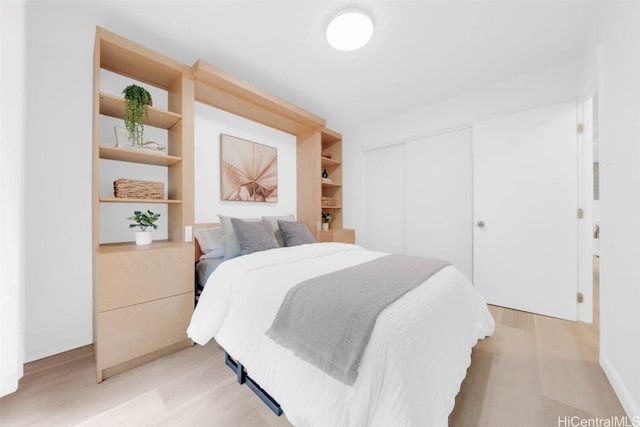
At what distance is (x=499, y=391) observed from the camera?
1.36m

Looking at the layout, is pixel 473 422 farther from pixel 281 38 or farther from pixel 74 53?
pixel 74 53

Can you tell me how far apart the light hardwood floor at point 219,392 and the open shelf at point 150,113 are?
183 cm

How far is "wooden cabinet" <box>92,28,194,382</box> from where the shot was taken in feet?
5.02

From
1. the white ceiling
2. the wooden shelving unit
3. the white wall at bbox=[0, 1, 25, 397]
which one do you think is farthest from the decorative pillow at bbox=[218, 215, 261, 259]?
the wooden shelving unit

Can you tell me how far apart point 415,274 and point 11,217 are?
203 centimetres

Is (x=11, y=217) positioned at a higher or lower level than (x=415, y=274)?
higher

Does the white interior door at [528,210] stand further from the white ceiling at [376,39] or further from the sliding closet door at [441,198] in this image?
the white ceiling at [376,39]

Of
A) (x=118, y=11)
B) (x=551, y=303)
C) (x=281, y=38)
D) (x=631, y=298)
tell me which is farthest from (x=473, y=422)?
(x=118, y=11)

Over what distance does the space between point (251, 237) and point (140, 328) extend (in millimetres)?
971

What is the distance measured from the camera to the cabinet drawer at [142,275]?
4.94 ft

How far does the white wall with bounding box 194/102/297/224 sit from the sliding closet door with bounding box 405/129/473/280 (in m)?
1.86

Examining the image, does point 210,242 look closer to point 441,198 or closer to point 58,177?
point 58,177

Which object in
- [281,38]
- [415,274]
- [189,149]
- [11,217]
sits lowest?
[415,274]

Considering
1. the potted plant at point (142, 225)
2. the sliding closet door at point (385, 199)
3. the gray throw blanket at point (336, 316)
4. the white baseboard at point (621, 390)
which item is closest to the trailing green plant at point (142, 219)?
the potted plant at point (142, 225)
